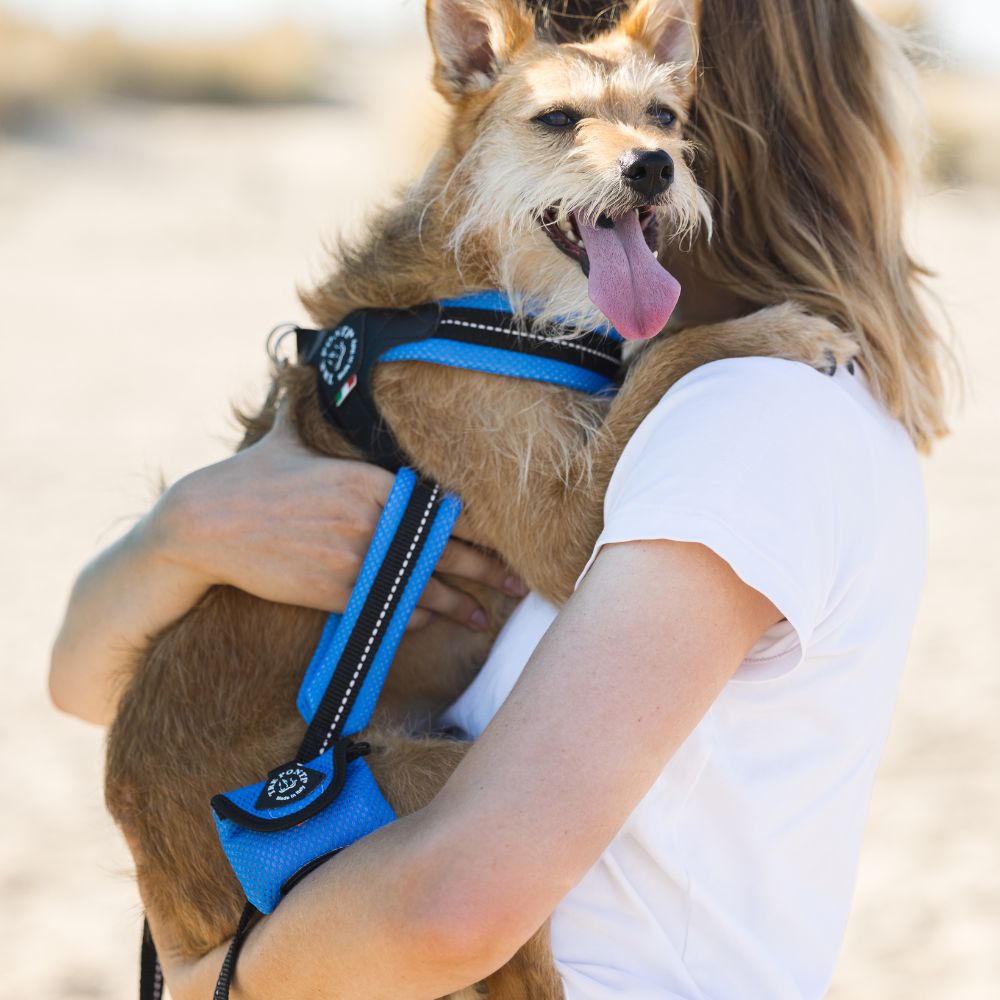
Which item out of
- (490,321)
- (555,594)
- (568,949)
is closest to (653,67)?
(490,321)

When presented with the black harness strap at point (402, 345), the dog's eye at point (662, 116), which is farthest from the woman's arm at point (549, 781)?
the dog's eye at point (662, 116)

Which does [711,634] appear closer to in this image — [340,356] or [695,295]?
[695,295]

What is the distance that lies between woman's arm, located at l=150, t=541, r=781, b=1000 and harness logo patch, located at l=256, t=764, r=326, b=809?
0.29m

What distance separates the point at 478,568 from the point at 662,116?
3.95 ft

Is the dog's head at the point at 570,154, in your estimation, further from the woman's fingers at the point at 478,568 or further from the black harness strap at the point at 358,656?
the black harness strap at the point at 358,656

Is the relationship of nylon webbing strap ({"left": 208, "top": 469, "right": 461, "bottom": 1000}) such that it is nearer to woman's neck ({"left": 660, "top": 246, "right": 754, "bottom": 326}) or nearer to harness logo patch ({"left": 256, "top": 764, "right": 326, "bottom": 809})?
harness logo patch ({"left": 256, "top": 764, "right": 326, "bottom": 809})

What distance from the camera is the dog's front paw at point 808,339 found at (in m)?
2.13

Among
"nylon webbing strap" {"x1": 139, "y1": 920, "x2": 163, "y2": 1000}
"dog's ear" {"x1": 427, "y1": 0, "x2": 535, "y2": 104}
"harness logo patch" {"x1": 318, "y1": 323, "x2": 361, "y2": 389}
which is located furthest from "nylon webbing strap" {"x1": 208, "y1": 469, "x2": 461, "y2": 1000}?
"dog's ear" {"x1": 427, "y1": 0, "x2": 535, "y2": 104}

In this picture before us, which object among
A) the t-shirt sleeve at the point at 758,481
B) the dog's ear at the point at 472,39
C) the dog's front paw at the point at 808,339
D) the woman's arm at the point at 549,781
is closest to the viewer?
the woman's arm at the point at 549,781

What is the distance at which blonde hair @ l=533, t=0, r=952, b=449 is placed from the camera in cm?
225

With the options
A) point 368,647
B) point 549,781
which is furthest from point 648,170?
point 549,781

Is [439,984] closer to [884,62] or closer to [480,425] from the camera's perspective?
[480,425]

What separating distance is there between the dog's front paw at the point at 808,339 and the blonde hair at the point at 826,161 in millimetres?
54

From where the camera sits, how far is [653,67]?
9.12 ft
